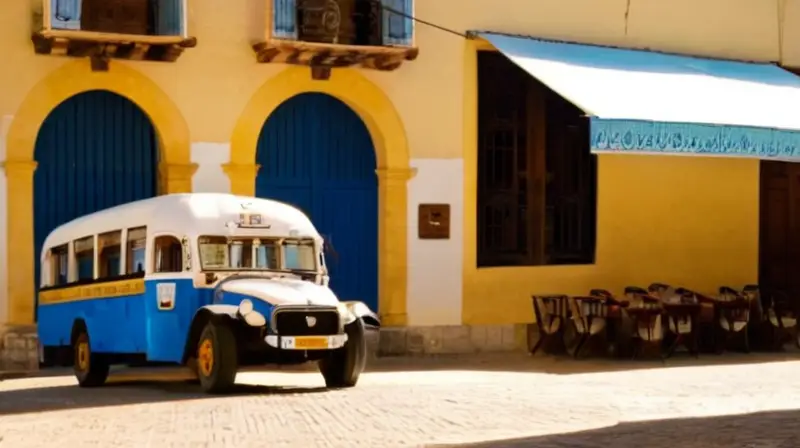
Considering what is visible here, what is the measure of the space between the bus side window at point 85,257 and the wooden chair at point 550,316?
6.30 meters

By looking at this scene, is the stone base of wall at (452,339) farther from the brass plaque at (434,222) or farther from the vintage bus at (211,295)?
the vintage bus at (211,295)

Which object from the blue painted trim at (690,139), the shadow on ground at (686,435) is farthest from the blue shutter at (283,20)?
the shadow on ground at (686,435)

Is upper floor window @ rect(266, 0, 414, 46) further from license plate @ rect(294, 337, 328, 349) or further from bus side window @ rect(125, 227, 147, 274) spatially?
license plate @ rect(294, 337, 328, 349)

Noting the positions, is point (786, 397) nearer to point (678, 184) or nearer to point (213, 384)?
point (213, 384)

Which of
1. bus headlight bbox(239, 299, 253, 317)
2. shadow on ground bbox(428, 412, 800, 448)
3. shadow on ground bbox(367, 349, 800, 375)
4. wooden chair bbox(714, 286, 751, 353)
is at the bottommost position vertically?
shadow on ground bbox(367, 349, 800, 375)

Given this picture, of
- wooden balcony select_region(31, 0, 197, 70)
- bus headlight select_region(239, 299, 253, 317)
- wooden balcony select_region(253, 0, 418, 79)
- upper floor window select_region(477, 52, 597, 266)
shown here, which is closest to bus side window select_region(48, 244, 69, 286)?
wooden balcony select_region(31, 0, 197, 70)

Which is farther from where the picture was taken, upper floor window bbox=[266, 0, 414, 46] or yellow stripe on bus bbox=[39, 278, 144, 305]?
upper floor window bbox=[266, 0, 414, 46]

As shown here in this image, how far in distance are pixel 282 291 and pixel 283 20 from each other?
547 cm

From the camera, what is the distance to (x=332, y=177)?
21172mm

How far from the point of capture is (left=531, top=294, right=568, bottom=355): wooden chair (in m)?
20.8

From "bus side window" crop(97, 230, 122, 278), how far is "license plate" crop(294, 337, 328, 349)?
2.58 meters

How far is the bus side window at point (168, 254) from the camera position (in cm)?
1600

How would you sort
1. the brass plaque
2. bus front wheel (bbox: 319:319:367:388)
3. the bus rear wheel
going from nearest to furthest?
bus front wheel (bbox: 319:319:367:388), the bus rear wheel, the brass plaque

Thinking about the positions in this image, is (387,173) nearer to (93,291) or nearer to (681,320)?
(681,320)
